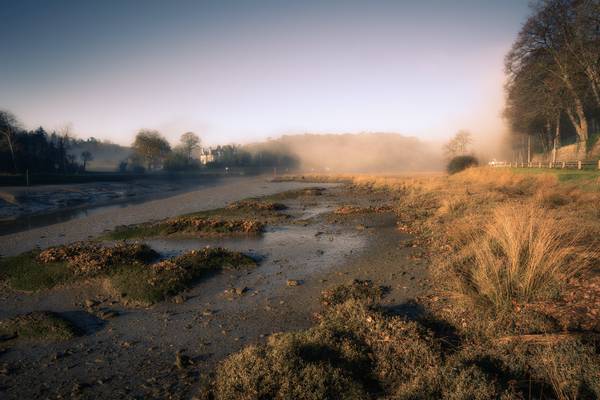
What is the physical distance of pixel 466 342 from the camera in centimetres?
508

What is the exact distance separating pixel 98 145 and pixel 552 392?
22945 centimetres

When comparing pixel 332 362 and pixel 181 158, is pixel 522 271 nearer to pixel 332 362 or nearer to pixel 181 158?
pixel 332 362

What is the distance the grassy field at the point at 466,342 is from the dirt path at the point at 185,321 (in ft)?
2.11

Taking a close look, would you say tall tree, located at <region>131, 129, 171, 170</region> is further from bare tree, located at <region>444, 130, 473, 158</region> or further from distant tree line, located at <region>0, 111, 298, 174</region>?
bare tree, located at <region>444, 130, 473, 158</region>

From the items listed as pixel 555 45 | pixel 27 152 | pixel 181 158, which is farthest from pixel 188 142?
pixel 555 45

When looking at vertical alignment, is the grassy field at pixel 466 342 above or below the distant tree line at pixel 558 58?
below

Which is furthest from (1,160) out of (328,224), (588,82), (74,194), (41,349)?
(588,82)

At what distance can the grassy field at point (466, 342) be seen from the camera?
405 cm

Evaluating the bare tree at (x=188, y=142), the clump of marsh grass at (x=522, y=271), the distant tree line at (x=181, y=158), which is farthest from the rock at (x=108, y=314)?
the bare tree at (x=188, y=142)

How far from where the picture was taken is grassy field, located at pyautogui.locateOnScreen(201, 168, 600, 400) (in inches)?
159

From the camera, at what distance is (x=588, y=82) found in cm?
2878

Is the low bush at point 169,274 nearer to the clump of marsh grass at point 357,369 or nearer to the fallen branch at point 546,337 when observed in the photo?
the clump of marsh grass at point 357,369

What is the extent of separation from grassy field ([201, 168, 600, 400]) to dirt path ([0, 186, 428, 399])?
642 millimetres

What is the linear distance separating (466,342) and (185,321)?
201 inches
